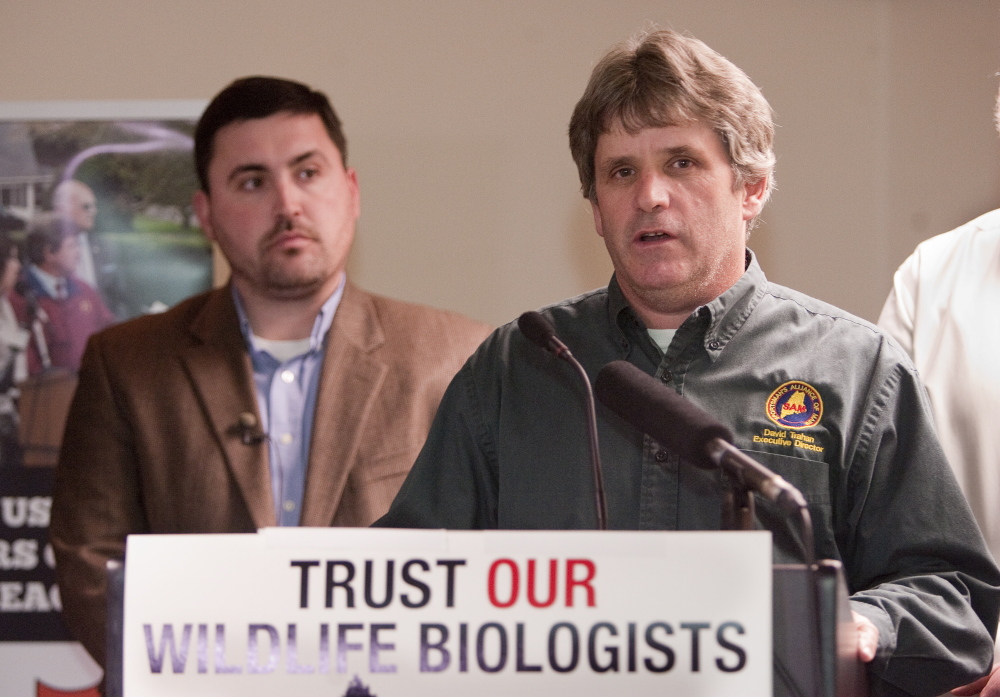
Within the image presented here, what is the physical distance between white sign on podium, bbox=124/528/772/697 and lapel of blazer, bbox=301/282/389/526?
1.41 meters

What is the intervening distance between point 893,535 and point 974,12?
210cm

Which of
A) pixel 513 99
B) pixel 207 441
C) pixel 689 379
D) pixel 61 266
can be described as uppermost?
pixel 513 99

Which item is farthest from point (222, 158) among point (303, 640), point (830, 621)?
point (830, 621)

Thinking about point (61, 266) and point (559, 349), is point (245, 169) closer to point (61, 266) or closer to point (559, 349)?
point (61, 266)

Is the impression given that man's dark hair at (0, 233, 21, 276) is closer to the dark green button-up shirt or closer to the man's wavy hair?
the dark green button-up shirt

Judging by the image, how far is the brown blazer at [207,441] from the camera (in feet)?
7.84

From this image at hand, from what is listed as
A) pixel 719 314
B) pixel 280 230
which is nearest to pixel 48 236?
pixel 280 230

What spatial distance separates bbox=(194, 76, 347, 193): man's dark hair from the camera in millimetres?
2727

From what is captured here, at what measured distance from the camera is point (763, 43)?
10.2ft

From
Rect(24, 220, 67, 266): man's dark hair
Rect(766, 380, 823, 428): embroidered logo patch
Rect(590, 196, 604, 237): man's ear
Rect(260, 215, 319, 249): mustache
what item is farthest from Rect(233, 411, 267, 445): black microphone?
Rect(766, 380, 823, 428): embroidered logo patch

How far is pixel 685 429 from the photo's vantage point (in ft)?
3.40

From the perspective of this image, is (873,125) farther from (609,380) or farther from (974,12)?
(609,380)

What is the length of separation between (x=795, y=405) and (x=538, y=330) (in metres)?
0.46

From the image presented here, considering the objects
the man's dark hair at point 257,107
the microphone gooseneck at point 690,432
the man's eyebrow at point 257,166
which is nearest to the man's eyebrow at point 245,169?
the man's eyebrow at point 257,166
